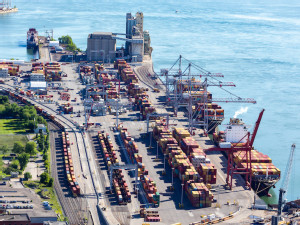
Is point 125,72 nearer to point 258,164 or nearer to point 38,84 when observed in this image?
point 38,84

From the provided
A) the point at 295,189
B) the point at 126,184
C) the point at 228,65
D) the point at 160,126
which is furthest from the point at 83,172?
the point at 228,65

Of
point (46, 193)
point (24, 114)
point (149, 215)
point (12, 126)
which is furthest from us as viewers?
point (24, 114)

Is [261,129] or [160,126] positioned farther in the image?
[261,129]

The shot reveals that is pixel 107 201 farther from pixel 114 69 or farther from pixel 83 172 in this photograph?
pixel 114 69

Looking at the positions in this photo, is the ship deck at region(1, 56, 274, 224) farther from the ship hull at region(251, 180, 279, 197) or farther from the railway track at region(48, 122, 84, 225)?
the railway track at region(48, 122, 84, 225)

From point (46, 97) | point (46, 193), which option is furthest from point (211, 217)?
point (46, 97)

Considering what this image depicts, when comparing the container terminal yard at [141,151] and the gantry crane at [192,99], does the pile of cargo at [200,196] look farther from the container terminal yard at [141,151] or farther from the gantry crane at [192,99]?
the gantry crane at [192,99]
